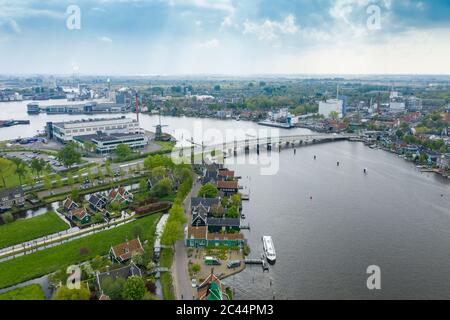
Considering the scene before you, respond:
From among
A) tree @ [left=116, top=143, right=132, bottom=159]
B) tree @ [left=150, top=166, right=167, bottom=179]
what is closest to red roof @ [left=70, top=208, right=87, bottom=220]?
tree @ [left=150, top=166, right=167, bottom=179]

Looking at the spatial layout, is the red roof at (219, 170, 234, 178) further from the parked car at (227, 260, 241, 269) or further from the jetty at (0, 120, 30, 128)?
the jetty at (0, 120, 30, 128)

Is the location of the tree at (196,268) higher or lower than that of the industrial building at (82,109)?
lower

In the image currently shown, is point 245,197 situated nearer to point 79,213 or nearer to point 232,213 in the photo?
point 232,213

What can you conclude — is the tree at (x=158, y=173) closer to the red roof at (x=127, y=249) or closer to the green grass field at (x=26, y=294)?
the red roof at (x=127, y=249)

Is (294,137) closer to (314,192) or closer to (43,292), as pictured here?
(314,192)

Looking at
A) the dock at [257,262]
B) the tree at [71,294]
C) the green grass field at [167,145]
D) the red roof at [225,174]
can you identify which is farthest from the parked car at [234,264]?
the green grass field at [167,145]
